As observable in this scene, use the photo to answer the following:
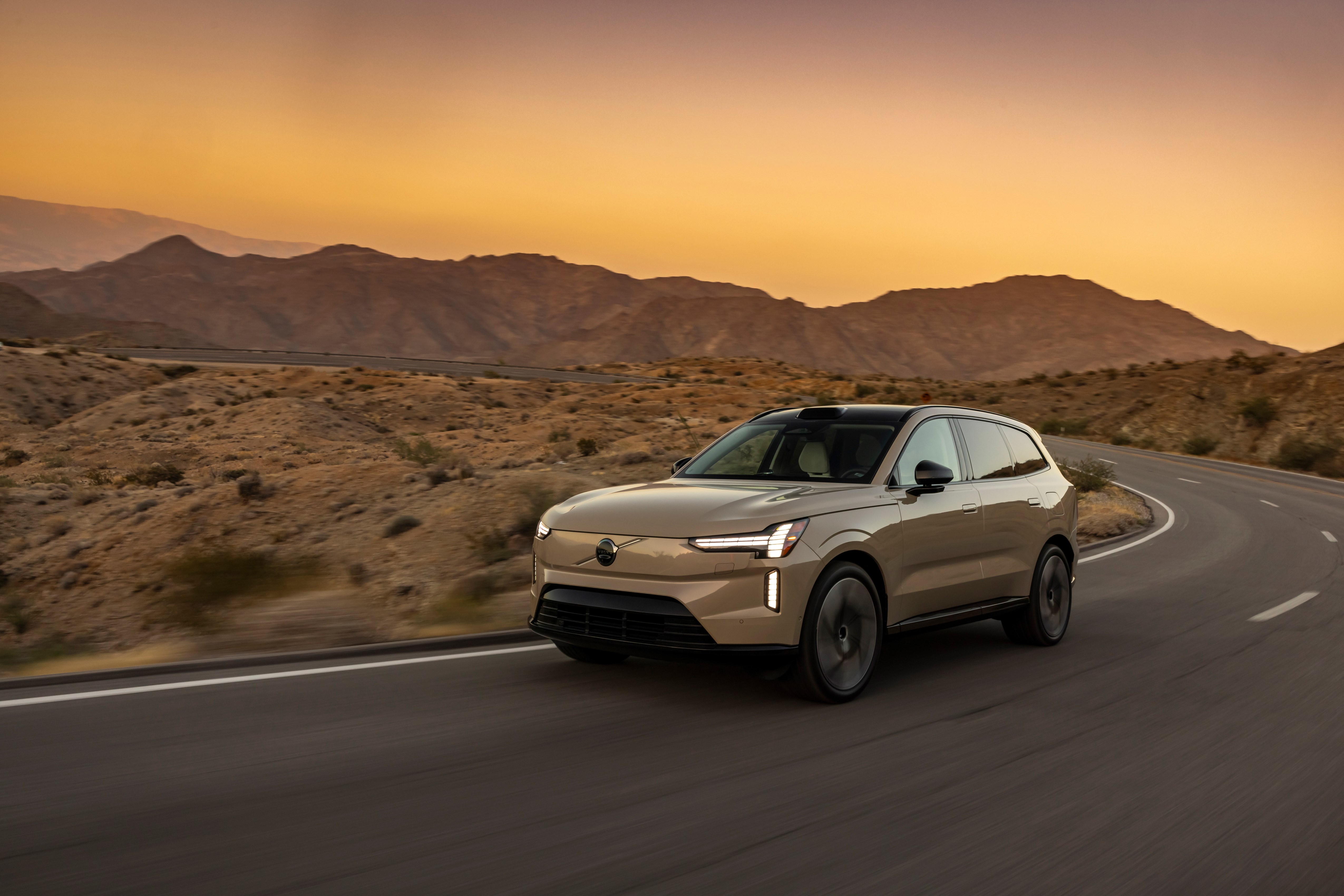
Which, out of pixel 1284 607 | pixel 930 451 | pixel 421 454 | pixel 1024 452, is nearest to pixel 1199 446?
pixel 421 454

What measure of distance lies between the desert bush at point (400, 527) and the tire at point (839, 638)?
27.2ft

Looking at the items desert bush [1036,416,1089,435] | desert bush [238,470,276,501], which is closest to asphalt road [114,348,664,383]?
desert bush [1036,416,1089,435]

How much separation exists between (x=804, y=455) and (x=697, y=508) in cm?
140

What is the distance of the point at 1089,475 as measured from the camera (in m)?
23.9

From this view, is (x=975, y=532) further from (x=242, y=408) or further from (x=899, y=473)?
(x=242, y=408)

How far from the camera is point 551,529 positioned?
21.1 feet

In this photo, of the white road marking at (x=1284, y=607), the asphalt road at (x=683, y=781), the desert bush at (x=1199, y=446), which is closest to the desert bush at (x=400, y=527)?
the asphalt road at (x=683, y=781)

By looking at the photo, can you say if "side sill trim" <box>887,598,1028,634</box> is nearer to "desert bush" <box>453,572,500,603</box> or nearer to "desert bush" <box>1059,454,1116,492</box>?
"desert bush" <box>453,572,500,603</box>

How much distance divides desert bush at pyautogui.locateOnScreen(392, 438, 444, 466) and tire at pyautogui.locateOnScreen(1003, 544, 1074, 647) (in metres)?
12.9

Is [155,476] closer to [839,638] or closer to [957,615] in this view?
[957,615]

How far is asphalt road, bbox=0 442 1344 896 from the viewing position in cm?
384

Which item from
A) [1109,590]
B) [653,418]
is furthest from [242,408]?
[1109,590]

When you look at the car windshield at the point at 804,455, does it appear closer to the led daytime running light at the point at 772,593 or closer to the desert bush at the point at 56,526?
the led daytime running light at the point at 772,593

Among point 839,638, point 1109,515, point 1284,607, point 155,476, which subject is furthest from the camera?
→ point 155,476
